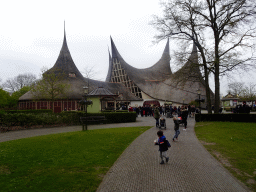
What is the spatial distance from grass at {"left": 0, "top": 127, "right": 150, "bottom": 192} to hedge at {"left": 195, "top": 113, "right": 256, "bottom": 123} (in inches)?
424

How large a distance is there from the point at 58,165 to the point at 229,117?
1481 centimetres

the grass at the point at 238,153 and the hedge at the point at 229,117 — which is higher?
the hedge at the point at 229,117

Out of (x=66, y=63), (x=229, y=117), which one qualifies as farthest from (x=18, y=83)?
(x=229, y=117)

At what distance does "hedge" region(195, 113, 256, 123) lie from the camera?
52.5 feet

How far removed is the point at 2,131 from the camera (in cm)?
1378

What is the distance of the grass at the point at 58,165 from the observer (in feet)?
14.6

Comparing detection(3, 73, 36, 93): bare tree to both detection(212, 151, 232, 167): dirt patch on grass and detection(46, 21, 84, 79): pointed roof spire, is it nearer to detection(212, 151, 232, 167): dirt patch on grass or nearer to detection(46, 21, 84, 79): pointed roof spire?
detection(46, 21, 84, 79): pointed roof spire

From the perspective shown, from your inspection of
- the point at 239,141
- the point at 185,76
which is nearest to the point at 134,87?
the point at 185,76

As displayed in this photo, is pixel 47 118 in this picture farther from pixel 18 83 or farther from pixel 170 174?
pixel 18 83

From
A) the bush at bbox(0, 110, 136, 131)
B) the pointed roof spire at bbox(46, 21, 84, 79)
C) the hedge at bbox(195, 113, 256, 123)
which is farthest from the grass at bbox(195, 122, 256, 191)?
the pointed roof spire at bbox(46, 21, 84, 79)

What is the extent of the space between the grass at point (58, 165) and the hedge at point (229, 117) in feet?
35.4

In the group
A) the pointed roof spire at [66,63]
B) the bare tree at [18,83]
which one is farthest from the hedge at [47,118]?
the bare tree at [18,83]

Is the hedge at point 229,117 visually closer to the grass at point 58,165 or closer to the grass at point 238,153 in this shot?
the grass at point 238,153

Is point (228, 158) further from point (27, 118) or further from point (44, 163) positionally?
point (27, 118)
